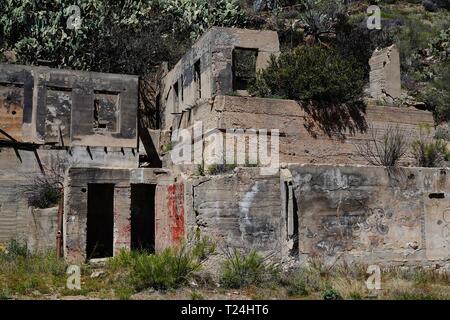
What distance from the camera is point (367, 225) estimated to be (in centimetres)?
1270

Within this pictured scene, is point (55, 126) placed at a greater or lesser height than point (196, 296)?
greater

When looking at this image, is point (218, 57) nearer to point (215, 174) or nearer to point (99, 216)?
point (215, 174)

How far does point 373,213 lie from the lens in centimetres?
1280

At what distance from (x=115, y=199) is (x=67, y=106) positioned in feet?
24.4

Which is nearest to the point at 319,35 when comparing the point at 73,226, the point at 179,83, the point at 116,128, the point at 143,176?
the point at 179,83

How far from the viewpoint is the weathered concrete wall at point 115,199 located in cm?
1377

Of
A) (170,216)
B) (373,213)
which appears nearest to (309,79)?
(373,213)

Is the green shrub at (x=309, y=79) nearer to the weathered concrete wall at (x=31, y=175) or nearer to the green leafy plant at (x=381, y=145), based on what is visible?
the green leafy plant at (x=381, y=145)

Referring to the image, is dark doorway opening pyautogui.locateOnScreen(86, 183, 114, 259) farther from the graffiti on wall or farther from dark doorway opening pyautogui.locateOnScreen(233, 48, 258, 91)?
the graffiti on wall

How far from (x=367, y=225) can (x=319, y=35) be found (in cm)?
Result: 2143

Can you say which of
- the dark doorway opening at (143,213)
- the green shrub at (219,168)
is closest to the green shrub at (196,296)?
the green shrub at (219,168)

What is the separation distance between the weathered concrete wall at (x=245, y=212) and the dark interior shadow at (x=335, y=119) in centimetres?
389

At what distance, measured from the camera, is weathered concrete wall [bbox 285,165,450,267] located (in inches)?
486
